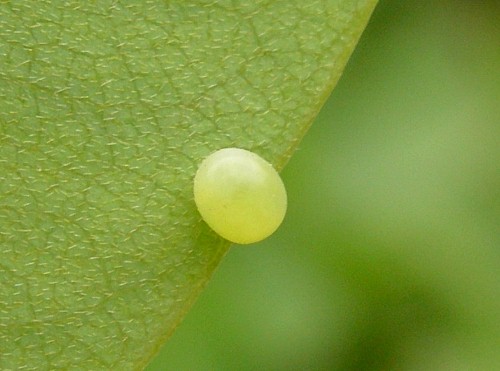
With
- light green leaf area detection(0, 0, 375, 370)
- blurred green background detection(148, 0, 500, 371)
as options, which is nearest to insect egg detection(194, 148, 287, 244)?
light green leaf area detection(0, 0, 375, 370)

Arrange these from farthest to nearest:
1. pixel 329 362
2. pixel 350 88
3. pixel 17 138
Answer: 1. pixel 350 88
2. pixel 329 362
3. pixel 17 138

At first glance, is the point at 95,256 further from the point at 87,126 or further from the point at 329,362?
the point at 329,362

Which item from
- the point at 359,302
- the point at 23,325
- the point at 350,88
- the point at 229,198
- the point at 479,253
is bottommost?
the point at 23,325

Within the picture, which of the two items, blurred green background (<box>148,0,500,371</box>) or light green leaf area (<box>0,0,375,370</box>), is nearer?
light green leaf area (<box>0,0,375,370</box>)

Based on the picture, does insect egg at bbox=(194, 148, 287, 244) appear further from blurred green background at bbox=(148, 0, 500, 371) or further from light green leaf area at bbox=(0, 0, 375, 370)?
blurred green background at bbox=(148, 0, 500, 371)

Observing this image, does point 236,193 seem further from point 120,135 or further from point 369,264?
point 369,264

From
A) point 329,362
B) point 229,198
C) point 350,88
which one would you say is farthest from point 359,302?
point 229,198

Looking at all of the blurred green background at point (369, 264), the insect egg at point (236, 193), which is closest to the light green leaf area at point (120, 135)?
the insect egg at point (236, 193)

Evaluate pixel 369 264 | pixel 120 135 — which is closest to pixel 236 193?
pixel 120 135
